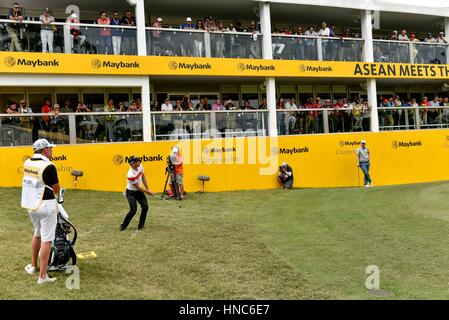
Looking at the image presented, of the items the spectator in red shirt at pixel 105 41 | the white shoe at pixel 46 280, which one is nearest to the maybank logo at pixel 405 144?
the spectator in red shirt at pixel 105 41

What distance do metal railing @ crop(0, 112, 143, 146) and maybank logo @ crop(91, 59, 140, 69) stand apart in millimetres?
1864

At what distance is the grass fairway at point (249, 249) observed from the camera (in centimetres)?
728

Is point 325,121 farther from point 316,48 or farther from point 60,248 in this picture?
point 60,248

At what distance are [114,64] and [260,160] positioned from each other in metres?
6.70

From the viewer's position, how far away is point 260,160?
20.1 metres

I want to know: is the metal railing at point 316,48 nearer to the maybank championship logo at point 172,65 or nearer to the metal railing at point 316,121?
the metal railing at point 316,121


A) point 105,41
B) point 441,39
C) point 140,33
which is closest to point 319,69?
point 140,33

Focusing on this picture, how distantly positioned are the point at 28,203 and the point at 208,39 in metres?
14.8

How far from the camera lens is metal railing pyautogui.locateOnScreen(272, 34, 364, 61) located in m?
22.3

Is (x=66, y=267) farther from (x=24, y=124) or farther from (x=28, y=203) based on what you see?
(x=24, y=124)

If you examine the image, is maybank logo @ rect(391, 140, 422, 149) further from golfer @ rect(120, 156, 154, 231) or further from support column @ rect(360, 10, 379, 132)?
golfer @ rect(120, 156, 154, 231)

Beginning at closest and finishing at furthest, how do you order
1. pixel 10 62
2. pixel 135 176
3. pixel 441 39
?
pixel 135 176 → pixel 10 62 → pixel 441 39

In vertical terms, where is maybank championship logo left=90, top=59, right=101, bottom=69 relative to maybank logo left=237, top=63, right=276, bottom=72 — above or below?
below

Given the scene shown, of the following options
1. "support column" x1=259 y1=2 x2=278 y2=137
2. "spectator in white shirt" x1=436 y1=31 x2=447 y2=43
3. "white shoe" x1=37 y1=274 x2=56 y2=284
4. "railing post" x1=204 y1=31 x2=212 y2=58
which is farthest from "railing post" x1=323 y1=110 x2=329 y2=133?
"white shoe" x1=37 y1=274 x2=56 y2=284
